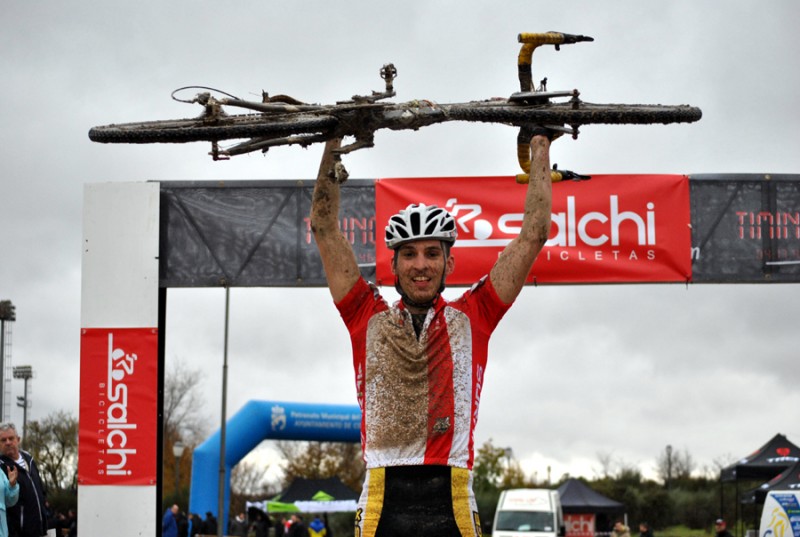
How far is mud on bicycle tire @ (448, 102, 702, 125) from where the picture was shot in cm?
440

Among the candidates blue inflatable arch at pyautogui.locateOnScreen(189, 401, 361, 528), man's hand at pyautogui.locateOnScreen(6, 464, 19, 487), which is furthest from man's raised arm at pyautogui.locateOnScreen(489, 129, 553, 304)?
blue inflatable arch at pyautogui.locateOnScreen(189, 401, 361, 528)

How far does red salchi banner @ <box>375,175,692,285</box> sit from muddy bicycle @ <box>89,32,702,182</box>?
22.5 ft

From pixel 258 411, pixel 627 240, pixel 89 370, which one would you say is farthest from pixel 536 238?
pixel 258 411

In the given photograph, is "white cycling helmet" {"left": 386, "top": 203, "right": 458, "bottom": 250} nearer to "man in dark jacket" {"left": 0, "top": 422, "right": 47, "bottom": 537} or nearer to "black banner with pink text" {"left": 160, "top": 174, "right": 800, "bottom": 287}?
"man in dark jacket" {"left": 0, "top": 422, "right": 47, "bottom": 537}

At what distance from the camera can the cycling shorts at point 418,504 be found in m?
3.93

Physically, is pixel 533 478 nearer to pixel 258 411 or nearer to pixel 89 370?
pixel 258 411

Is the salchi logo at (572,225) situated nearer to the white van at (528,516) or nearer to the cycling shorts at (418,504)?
the cycling shorts at (418,504)

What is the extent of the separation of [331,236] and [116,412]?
763 centimetres

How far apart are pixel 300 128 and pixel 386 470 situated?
1.33m

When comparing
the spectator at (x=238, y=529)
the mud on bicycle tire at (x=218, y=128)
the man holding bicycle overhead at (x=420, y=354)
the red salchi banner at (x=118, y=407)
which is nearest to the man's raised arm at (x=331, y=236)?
the man holding bicycle overhead at (x=420, y=354)

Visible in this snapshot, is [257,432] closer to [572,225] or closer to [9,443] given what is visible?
[572,225]

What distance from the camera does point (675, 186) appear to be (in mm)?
11586

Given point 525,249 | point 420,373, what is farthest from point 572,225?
point 420,373

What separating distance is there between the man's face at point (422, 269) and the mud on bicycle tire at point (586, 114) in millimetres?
581
